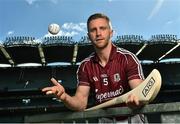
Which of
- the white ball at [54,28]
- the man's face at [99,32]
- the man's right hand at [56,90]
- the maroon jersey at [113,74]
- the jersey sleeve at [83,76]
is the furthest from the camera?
the white ball at [54,28]

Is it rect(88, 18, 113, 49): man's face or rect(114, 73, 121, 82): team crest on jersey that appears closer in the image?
rect(88, 18, 113, 49): man's face

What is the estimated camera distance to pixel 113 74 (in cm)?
322

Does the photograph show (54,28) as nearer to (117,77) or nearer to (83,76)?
(83,76)

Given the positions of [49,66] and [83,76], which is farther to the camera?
[49,66]

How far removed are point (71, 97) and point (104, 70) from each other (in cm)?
53

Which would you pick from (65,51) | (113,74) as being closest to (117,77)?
(113,74)

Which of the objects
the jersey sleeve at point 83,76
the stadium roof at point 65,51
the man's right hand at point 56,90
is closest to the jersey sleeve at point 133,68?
the jersey sleeve at point 83,76

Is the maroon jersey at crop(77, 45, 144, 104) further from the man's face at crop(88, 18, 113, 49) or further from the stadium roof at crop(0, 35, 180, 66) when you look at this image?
the stadium roof at crop(0, 35, 180, 66)

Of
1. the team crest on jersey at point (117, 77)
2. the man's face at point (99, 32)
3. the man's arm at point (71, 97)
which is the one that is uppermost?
the man's face at point (99, 32)

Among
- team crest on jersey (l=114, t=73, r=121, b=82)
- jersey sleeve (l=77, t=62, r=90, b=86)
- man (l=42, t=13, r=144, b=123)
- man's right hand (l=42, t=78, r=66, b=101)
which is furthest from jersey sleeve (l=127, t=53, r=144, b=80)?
man's right hand (l=42, t=78, r=66, b=101)

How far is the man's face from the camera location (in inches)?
120

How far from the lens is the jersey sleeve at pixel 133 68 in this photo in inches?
122

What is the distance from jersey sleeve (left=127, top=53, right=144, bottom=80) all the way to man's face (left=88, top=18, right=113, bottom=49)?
282mm

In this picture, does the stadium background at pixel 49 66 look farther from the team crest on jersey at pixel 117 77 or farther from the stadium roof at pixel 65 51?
the team crest on jersey at pixel 117 77
